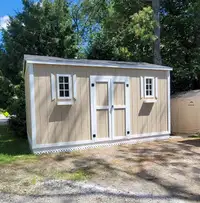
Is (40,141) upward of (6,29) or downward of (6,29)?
downward

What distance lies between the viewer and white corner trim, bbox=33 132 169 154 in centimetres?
621

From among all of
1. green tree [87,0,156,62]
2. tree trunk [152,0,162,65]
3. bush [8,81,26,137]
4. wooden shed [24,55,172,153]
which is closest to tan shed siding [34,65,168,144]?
wooden shed [24,55,172,153]

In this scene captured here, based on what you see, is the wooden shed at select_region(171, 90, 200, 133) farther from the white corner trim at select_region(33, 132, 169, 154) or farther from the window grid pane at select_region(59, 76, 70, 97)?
the window grid pane at select_region(59, 76, 70, 97)

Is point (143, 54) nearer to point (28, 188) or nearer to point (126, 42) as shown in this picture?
point (126, 42)

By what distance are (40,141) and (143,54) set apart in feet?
30.7

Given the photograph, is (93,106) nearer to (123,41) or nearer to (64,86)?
(64,86)

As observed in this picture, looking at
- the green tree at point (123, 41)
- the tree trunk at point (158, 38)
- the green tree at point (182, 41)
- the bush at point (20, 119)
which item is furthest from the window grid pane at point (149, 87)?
the green tree at point (123, 41)

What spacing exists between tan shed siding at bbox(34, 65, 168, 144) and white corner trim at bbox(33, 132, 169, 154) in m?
0.13

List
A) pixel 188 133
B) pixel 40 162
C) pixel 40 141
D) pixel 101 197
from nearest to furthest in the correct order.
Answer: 1. pixel 101 197
2. pixel 40 162
3. pixel 40 141
4. pixel 188 133

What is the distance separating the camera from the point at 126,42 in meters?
14.3

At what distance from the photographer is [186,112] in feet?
32.7

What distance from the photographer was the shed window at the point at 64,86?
637 centimetres

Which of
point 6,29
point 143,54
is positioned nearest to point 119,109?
point 143,54

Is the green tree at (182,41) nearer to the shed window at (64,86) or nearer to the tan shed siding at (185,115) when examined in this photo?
the tan shed siding at (185,115)
